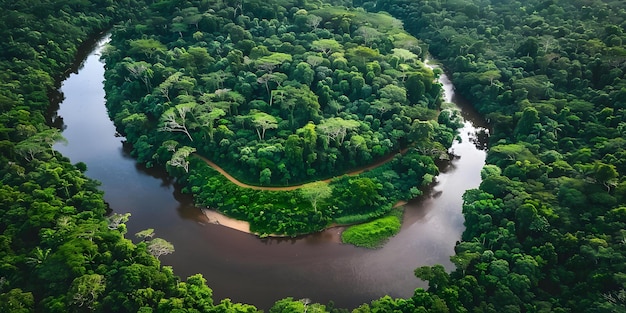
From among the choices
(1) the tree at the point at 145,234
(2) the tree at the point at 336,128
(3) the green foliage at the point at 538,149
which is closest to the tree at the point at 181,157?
(1) the tree at the point at 145,234

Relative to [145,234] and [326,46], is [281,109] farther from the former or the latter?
[145,234]

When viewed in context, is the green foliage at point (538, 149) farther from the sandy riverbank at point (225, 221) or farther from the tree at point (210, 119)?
the tree at point (210, 119)

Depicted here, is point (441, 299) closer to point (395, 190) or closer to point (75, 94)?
point (395, 190)

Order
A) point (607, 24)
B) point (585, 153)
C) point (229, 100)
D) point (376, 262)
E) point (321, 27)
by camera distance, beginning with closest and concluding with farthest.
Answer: point (376, 262) → point (585, 153) → point (229, 100) → point (607, 24) → point (321, 27)

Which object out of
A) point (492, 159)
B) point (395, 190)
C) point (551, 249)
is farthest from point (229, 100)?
point (551, 249)

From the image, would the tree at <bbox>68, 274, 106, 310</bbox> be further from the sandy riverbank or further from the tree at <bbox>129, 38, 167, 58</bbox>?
the tree at <bbox>129, 38, 167, 58</bbox>

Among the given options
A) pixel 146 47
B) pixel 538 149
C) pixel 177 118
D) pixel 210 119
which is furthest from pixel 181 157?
pixel 538 149

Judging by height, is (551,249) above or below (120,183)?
above
